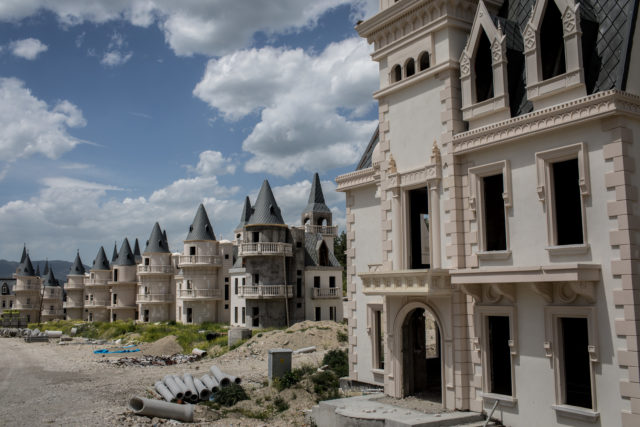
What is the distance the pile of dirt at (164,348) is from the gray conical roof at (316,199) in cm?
2460

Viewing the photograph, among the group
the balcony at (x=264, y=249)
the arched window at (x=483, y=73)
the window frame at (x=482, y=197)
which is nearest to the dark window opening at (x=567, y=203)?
the window frame at (x=482, y=197)

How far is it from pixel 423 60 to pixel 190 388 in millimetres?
15372

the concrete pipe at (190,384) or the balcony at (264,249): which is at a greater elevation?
the balcony at (264,249)

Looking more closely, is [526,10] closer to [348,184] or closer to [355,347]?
[348,184]

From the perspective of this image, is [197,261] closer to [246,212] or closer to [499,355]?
[246,212]

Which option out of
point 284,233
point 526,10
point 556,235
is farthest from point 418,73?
point 284,233

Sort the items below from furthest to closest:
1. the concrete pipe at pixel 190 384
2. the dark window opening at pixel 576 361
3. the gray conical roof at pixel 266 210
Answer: the gray conical roof at pixel 266 210 → the concrete pipe at pixel 190 384 → the dark window opening at pixel 576 361

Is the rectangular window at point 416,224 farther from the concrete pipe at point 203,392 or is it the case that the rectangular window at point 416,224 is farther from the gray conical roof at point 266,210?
the gray conical roof at point 266,210

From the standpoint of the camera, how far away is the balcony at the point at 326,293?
54.6 m

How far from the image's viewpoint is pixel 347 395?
66.5ft

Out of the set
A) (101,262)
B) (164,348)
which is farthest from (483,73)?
(101,262)

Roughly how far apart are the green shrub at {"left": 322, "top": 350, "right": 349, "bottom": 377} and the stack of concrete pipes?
4587mm

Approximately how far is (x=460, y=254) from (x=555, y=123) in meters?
4.48

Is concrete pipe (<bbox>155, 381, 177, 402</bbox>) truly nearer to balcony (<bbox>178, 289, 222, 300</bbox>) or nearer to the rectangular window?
the rectangular window
